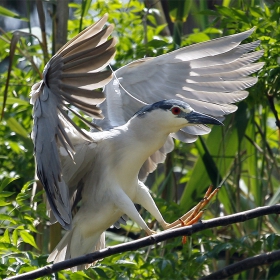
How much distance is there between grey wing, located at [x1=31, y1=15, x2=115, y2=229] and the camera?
2023 mm

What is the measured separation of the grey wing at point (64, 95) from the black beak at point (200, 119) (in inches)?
11.8

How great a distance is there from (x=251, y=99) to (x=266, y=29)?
0.28 meters

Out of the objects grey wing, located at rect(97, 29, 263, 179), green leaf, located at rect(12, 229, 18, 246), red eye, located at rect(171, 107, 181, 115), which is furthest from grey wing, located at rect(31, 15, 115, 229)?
grey wing, located at rect(97, 29, 263, 179)

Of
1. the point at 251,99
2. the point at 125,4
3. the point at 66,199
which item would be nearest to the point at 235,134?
the point at 251,99

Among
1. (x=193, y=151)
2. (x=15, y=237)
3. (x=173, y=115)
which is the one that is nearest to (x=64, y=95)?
(x=173, y=115)

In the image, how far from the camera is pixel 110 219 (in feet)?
7.80

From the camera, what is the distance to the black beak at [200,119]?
2.17 m

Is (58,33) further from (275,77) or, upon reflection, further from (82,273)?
(82,273)

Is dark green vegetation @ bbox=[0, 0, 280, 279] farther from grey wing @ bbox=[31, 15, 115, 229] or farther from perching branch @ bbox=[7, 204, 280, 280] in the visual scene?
perching branch @ bbox=[7, 204, 280, 280]

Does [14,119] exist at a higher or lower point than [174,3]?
lower

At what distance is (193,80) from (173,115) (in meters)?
0.39

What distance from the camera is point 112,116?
2.67 meters

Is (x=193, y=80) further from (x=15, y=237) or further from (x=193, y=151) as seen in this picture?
(x=193, y=151)

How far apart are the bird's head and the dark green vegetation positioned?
1.45ft
